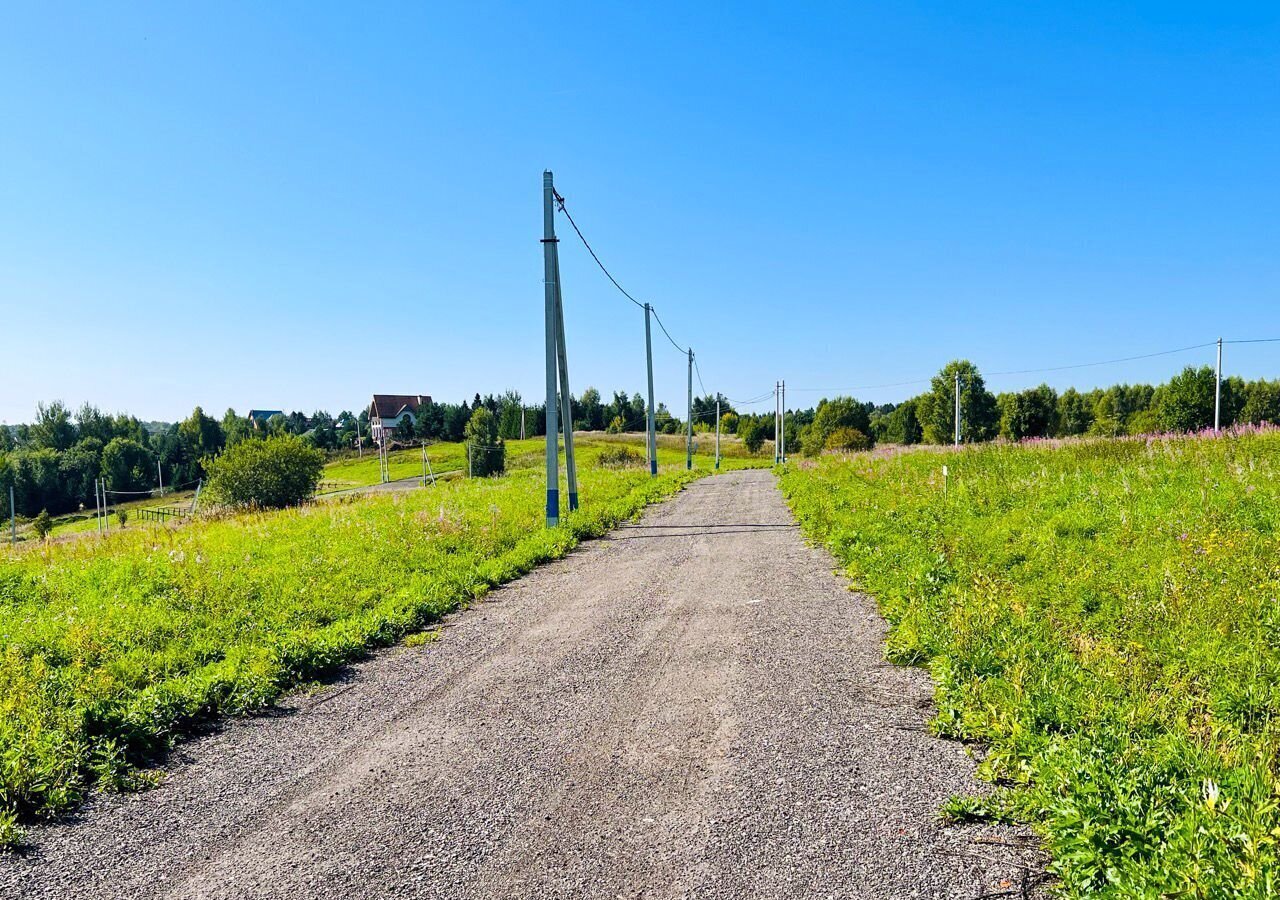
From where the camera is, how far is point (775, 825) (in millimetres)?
3623

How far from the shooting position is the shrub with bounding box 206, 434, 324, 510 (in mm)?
36531

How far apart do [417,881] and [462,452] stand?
84.6 m

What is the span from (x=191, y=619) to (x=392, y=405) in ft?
476

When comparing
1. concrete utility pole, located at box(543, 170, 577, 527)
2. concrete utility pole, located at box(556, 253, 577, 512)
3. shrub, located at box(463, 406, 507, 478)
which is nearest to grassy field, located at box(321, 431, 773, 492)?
shrub, located at box(463, 406, 507, 478)

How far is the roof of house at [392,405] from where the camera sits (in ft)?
466

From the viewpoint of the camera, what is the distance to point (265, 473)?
36781mm

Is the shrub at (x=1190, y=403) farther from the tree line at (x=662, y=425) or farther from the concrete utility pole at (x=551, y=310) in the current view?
the concrete utility pole at (x=551, y=310)

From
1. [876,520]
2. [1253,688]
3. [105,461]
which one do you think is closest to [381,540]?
[876,520]

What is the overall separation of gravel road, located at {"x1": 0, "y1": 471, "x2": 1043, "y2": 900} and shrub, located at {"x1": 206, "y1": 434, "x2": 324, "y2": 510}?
111 ft

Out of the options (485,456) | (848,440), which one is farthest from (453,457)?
(848,440)

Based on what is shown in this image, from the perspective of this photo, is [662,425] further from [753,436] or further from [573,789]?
[573,789]

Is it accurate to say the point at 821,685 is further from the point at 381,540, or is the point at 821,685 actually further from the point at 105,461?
the point at 105,461

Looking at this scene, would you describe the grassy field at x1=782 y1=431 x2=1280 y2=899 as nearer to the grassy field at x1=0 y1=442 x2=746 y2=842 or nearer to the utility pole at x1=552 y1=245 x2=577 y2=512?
the grassy field at x1=0 y1=442 x2=746 y2=842

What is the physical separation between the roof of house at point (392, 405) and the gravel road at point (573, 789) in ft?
462
